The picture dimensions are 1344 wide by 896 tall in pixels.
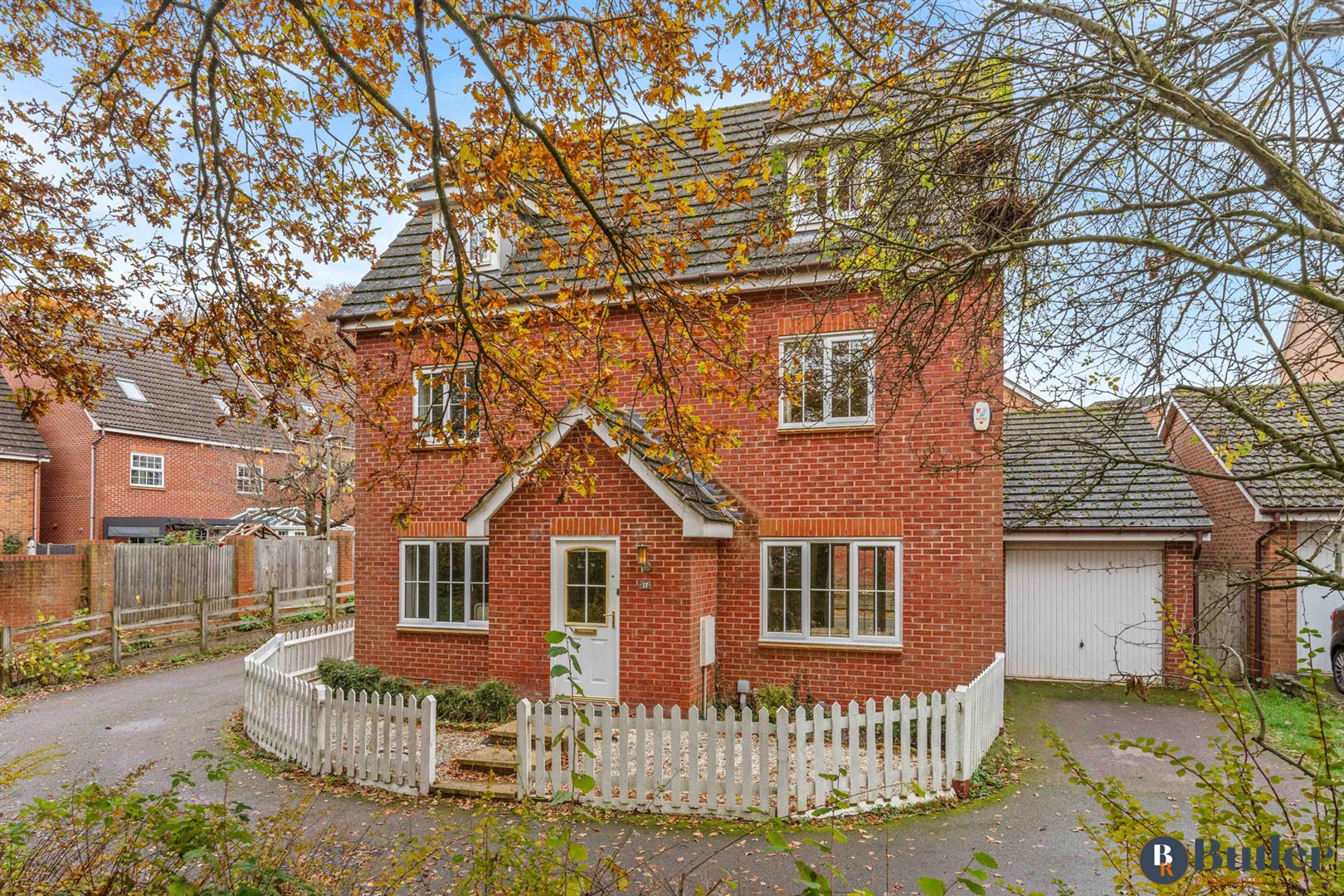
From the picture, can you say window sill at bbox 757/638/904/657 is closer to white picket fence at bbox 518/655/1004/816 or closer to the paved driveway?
the paved driveway

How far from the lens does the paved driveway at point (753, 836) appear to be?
6.38 meters

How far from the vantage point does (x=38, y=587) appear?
A: 15.6m

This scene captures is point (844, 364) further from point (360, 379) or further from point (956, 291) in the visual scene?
point (360, 379)

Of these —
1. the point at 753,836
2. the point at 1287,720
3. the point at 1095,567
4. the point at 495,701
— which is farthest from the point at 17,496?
the point at 1287,720

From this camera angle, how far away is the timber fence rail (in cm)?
1452

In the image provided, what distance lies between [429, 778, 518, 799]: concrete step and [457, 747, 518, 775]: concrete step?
24cm

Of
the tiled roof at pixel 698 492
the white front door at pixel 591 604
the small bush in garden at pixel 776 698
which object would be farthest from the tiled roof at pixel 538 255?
the small bush in garden at pixel 776 698

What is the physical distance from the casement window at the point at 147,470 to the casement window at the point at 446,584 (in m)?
19.6

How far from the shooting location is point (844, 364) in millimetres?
5957

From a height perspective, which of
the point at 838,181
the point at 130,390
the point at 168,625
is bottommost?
the point at 168,625

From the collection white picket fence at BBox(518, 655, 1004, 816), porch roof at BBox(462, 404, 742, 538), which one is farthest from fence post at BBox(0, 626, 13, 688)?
white picket fence at BBox(518, 655, 1004, 816)

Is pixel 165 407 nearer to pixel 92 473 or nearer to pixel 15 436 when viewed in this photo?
pixel 92 473

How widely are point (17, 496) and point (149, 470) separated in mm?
3848

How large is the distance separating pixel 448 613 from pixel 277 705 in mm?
3160
